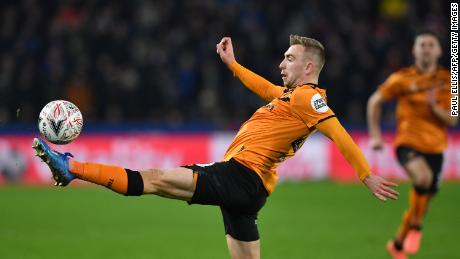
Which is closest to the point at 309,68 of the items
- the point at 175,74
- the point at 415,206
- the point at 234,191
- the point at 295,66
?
the point at 295,66

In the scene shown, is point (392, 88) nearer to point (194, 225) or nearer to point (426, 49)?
point (426, 49)

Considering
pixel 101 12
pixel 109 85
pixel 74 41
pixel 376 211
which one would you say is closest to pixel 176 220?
pixel 376 211

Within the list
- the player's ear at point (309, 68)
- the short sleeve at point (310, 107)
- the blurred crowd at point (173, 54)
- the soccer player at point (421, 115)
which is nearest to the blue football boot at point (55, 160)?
the short sleeve at point (310, 107)

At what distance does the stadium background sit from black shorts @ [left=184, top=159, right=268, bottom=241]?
768 centimetres

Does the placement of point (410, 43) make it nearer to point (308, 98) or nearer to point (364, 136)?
point (364, 136)

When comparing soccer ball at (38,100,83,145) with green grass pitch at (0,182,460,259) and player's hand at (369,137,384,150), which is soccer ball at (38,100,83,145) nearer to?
green grass pitch at (0,182,460,259)

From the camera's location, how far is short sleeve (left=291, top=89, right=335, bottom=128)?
5848mm

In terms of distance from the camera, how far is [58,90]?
642 inches

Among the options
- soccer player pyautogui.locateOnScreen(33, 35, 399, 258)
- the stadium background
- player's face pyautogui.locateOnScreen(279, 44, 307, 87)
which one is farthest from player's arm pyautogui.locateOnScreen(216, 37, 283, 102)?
the stadium background

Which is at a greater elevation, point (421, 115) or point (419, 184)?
point (421, 115)

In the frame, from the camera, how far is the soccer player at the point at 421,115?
→ 8781mm

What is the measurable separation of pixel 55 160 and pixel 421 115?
5186mm

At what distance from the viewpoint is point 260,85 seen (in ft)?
23.0

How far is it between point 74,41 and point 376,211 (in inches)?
312
